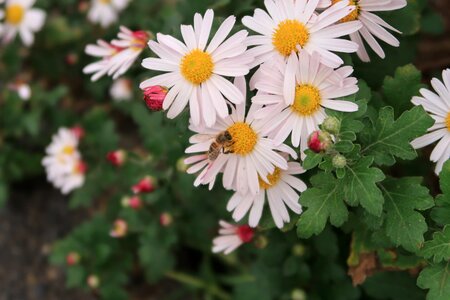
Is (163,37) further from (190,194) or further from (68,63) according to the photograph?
(68,63)

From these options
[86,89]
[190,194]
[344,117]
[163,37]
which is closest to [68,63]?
[86,89]

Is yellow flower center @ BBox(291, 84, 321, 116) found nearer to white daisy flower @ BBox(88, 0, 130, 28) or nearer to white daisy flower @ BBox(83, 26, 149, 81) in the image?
white daisy flower @ BBox(83, 26, 149, 81)

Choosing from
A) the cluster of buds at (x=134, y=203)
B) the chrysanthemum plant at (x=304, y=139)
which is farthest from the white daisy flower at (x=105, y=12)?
the cluster of buds at (x=134, y=203)

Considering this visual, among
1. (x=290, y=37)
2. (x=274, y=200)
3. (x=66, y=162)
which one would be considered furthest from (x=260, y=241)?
(x=66, y=162)

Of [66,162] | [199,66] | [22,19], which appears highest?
[22,19]

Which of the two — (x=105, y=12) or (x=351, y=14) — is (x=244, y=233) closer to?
(x=351, y=14)

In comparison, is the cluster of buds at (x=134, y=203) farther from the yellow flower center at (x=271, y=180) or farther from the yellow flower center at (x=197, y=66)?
the yellow flower center at (x=197, y=66)
